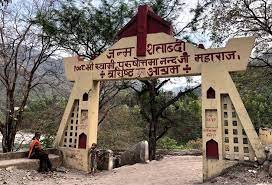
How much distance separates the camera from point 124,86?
1770cm

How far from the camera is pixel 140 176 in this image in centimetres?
1063

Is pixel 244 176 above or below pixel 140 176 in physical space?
above

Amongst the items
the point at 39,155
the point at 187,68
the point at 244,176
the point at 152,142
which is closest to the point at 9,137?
the point at 39,155

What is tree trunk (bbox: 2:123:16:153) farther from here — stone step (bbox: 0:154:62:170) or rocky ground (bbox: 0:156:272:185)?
rocky ground (bbox: 0:156:272:185)

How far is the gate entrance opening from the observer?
9484 mm

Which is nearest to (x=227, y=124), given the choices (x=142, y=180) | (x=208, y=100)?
(x=208, y=100)

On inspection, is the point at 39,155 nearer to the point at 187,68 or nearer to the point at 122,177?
the point at 122,177

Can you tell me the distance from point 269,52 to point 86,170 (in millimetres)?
8066

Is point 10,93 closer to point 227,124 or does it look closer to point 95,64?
point 95,64

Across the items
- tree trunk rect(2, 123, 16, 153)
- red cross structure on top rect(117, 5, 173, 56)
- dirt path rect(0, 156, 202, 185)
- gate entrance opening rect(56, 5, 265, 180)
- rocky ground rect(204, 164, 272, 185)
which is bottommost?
dirt path rect(0, 156, 202, 185)

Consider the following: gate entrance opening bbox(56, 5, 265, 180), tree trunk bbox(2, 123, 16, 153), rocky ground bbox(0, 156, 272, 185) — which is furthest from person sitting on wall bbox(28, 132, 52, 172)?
tree trunk bbox(2, 123, 16, 153)

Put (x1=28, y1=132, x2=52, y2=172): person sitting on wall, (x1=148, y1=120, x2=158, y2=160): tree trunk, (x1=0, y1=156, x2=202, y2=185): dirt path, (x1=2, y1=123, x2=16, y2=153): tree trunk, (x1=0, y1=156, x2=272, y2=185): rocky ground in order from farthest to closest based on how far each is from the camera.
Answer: (x1=148, y1=120, x2=158, y2=160): tree trunk
(x1=2, y1=123, x2=16, y2=153): tree trunk
(x1=28, y1=132, x2=52, y2=172): person sitting on wall
(x1=0, y1=156, x2=202, y2=185): dirt path
(x1=0, y1=156, x2=272, y2=185): rocky ground

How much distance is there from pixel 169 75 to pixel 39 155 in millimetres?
4934

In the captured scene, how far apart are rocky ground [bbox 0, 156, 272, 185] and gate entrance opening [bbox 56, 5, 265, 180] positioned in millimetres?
507
